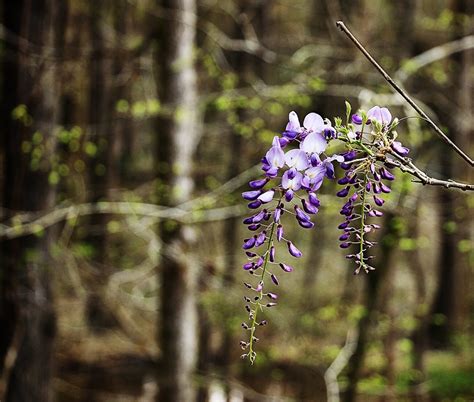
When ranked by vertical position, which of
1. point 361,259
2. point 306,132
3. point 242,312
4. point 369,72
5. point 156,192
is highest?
point 369,72

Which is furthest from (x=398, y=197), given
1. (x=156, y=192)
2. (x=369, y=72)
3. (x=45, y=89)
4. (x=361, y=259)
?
(x=361, y=259)

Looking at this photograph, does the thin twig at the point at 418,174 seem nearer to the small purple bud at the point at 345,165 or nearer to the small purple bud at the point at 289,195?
the small purple bud at the point at 345,165

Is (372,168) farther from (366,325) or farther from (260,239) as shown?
(366,325)

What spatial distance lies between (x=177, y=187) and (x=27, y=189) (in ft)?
5.41

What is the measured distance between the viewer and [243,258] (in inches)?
619

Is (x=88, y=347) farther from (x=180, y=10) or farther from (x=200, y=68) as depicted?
(x=180, y=10)

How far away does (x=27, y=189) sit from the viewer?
6.56m

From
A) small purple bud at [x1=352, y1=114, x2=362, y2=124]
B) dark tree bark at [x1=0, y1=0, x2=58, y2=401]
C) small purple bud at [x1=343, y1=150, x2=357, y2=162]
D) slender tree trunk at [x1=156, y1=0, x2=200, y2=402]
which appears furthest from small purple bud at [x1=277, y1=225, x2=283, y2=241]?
dark tree bark at [x1=0, y1=0, x2=58, y2=401]

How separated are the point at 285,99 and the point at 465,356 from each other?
33.5ft

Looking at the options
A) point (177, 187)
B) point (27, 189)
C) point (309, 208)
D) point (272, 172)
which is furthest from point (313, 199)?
point (27, 189)

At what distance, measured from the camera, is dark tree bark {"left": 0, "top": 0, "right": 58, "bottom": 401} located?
6484 mm

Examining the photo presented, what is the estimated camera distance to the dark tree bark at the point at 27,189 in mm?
6484

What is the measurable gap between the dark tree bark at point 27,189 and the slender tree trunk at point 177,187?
1226 mm

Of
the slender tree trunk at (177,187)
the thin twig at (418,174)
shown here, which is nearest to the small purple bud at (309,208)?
the thin twig at (418,174)
